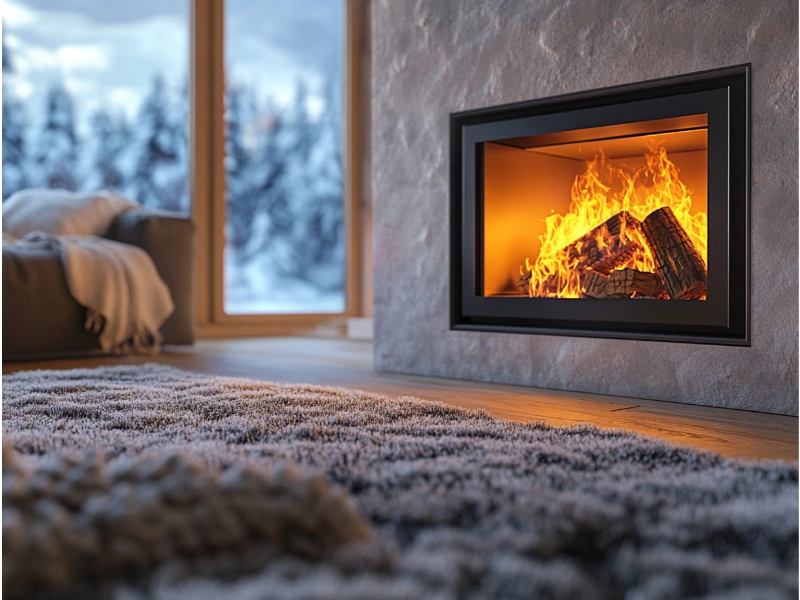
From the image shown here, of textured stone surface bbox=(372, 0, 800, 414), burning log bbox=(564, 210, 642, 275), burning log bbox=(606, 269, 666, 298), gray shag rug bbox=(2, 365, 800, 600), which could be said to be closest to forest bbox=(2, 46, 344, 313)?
textured stone surface bbox=(372, 0, 800, 414)

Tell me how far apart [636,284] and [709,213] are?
319 mm

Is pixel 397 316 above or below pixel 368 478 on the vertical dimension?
above

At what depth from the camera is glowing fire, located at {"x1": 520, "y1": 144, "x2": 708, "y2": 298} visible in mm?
2330

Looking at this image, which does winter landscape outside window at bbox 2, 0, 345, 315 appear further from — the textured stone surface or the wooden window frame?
the textured stone surface

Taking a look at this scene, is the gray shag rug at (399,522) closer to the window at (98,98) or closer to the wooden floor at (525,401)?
the wooden floor at (525,401)

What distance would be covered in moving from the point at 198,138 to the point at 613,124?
311 centimetres

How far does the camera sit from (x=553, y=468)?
1.24 metres

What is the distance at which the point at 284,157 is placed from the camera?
5.22m

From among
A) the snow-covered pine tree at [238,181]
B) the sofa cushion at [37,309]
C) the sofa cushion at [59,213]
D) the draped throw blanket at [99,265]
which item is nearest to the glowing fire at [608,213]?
the draped throw blanket at [99,265]

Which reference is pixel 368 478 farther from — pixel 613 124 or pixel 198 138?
pixel 198 138

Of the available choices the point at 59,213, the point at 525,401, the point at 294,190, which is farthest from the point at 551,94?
the point at 294,190

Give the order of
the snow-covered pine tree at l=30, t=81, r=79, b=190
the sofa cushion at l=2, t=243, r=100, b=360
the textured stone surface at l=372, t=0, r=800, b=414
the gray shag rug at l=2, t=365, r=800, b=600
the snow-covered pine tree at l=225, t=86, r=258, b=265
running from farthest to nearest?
the snow-covered pine tree at l=225, t=86, r=258, b=265 < the snow-covered pine tree at l=30, t=81, r=79, b=190 < the sofa cushion at l=2, t=243, r=100, b=360 < the textured stone surface at l=372, t=0, r=800, b=414 < the gray shag rug at l=2, t=365, r=800, b=600

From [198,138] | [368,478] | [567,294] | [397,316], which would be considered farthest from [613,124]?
[198,138]

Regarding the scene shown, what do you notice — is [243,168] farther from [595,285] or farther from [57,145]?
[595,285]
